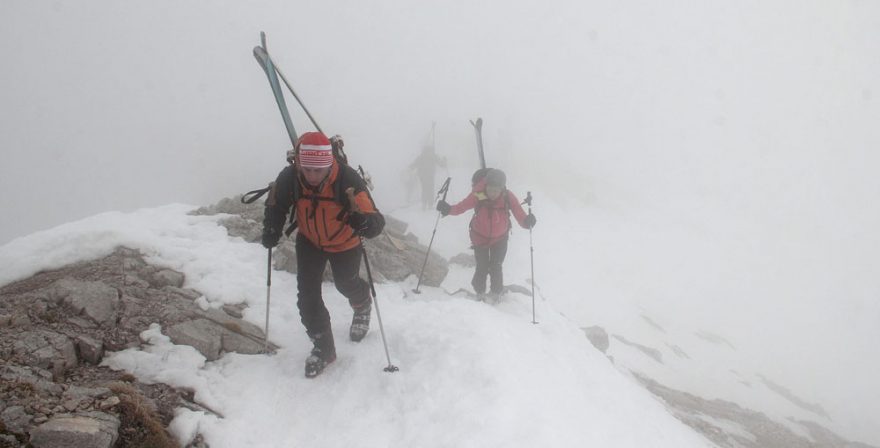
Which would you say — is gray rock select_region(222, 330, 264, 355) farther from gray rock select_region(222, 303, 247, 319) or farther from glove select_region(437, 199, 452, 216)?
glove select_region(437, 199, 452, 216)

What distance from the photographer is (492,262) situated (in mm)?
10133

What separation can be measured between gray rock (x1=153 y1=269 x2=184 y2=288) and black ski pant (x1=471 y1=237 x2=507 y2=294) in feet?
19.7

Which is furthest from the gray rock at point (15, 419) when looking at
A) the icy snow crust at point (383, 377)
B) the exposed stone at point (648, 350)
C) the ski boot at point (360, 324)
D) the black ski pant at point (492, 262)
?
the exposed stone at point (648, 350)

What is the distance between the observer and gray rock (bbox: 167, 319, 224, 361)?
609cm

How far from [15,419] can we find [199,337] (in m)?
2.45

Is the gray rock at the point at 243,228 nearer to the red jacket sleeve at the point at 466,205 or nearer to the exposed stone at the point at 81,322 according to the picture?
the exposed stone at the point at 81,322

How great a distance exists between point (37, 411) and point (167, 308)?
2862mm

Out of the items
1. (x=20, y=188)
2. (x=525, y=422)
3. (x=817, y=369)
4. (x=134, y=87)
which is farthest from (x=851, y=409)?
(x=134, y=87)

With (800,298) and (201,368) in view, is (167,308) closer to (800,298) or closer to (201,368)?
(201,368)

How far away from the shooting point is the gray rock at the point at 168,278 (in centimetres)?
751

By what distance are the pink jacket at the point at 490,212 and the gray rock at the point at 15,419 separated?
735 centimetres

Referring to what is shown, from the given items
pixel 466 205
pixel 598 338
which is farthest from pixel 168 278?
pixel 598 338

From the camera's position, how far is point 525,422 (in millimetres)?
4773

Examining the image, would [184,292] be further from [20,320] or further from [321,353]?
[321,353]
